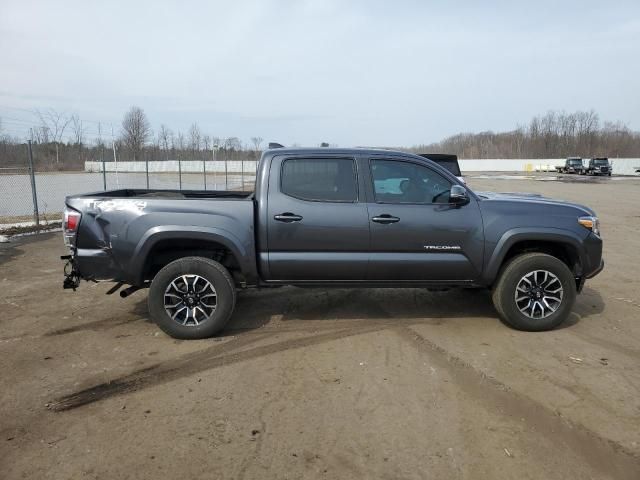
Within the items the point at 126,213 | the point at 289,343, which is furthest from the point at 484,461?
the point at 126,213

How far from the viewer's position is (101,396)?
3.75 meters

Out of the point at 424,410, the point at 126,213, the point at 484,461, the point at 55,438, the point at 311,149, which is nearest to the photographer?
the point at 484,461

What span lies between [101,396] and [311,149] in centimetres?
306

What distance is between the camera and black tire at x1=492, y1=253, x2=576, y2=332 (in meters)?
5.06

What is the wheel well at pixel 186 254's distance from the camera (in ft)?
16.0

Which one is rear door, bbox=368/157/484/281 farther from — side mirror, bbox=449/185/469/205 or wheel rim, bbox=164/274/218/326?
wheel rim, bbox=164/274/218/326

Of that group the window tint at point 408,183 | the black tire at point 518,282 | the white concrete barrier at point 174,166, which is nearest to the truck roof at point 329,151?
the window tint at point 408,183

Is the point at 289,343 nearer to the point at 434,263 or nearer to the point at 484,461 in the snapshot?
the point at 434,263

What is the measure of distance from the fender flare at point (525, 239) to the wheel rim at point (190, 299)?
113 inches

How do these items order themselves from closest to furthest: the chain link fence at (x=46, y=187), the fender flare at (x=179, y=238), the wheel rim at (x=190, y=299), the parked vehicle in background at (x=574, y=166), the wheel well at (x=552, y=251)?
the fender flare at (x=179, y=238)
the wheel rim at (x=190, y=299)
the wheel well at (x=552, y=251)
the chain link fence at (x=46, y=187)
the parked vehicle in background at (x=574, y=166)

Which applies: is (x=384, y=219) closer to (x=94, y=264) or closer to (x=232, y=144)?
(x=94, y=264)

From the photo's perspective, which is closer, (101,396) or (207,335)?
(101,396)

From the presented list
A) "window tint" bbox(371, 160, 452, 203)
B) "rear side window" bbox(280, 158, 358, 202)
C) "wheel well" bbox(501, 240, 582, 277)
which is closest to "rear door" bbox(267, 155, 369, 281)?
"rear side window" bbox(280, 158, 358, 202)

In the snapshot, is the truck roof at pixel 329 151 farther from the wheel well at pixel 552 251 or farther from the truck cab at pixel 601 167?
the truck cab at pixel 601 167
